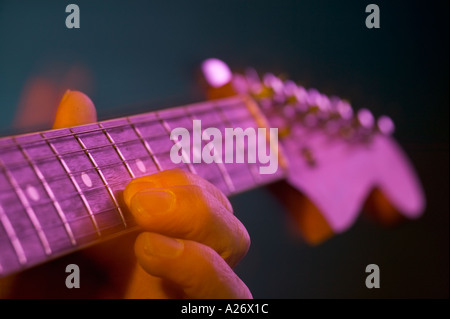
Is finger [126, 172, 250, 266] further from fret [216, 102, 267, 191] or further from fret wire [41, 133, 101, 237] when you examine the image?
fret [216, 102, 267, 191]

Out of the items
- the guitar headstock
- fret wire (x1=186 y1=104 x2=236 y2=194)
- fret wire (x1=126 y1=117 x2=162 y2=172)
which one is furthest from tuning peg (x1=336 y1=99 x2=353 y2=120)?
fret wire (x1=126 y1=117 x2=162 y2=172)

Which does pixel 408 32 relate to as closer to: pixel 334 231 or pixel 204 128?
pixel 334 231

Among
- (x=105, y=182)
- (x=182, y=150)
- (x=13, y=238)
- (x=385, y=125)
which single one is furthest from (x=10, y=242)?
(x=385, y=125)

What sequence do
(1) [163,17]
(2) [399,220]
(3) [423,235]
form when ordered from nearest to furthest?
(1) [163,17], (2) [399,220], (3) [423,235]

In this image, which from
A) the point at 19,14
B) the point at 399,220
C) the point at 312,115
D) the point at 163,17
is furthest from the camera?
the point at 399,220
